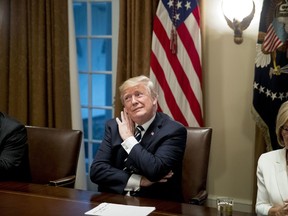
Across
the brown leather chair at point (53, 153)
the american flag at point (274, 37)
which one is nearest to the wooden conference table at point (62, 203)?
the brown leather chair at point (53, 153)

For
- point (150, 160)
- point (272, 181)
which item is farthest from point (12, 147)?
point (272, 181)

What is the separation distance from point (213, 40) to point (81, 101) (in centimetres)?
143

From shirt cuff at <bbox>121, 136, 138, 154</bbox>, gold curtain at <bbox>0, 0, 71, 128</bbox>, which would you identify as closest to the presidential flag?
shirt cuff at <bbox>121, 136, 138, 154</bbox>

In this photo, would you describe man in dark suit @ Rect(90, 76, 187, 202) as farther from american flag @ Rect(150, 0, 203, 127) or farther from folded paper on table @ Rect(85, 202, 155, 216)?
american flag @ Rect(150, 0, 203, 127)

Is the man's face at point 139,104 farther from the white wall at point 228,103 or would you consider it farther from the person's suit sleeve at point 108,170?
the white wall at point 228,103

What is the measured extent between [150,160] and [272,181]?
1.97 feet

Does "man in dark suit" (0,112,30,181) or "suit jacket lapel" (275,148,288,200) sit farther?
"man in dark suit" (0,112,30,181)

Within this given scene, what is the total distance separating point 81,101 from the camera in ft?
13.8

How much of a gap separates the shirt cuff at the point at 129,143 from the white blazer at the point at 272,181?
0.65 metres

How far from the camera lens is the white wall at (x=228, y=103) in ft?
10.9

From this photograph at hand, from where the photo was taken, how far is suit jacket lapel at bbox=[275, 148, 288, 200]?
209 cm

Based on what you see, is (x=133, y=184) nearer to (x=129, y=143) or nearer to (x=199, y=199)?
(x=129, y=143)

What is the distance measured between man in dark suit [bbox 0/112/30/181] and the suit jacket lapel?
145 cm

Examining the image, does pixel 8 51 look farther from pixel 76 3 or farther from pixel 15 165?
pixel 15 165
